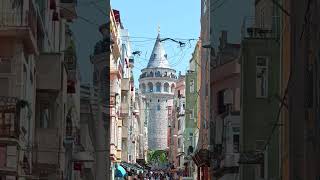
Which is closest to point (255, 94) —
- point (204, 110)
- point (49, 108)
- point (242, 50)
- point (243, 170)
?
point (242, 50)

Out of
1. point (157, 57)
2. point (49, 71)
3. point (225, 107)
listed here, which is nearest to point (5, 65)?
point (49, 71)

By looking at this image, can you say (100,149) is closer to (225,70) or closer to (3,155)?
(225,70)

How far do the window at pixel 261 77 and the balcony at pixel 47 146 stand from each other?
321 inches

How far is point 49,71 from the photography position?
Result: 30.9m

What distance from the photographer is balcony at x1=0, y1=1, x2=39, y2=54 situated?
2458 cm

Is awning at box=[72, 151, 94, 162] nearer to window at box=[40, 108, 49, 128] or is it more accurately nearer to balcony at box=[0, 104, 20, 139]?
window at box=[40, 108, 49, 128]

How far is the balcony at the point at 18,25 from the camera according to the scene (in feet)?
80.6

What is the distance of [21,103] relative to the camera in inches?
957

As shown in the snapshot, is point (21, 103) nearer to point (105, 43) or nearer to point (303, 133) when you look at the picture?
point (303, 133)

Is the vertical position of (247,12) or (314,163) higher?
(247,12)

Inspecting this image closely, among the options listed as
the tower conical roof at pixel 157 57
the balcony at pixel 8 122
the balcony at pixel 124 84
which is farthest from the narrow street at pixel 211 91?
the tower conical roof at pixel 157 57

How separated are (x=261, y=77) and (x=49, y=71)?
8413 millimetres

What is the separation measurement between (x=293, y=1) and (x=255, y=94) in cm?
1103

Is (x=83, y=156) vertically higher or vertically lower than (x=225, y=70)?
lower
